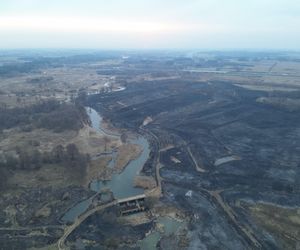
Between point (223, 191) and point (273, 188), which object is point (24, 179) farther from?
point (273, 188)

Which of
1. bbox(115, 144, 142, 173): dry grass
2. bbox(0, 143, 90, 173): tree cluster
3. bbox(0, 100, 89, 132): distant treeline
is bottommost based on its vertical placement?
bbox(0, 100, 89, 132): distant treeline

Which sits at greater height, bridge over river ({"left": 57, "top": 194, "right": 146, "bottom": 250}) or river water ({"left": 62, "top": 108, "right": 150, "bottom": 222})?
bridge over river ({"left": 57, "top": 194, "right": 146, "bottom": 250})

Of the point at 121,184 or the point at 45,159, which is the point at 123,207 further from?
the point at 45,159

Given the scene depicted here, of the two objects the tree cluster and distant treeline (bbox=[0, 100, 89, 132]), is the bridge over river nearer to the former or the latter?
the tree cluster

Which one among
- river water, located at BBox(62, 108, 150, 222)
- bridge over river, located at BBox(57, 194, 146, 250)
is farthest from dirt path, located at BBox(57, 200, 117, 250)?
river water, located at BBox(62, 108, 150, 222)

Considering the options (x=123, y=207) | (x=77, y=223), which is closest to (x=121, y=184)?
(x=123, y=207)

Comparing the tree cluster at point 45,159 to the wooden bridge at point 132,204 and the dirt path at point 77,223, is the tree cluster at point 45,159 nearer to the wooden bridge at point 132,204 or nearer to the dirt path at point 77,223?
the dirt path at point 77,223
